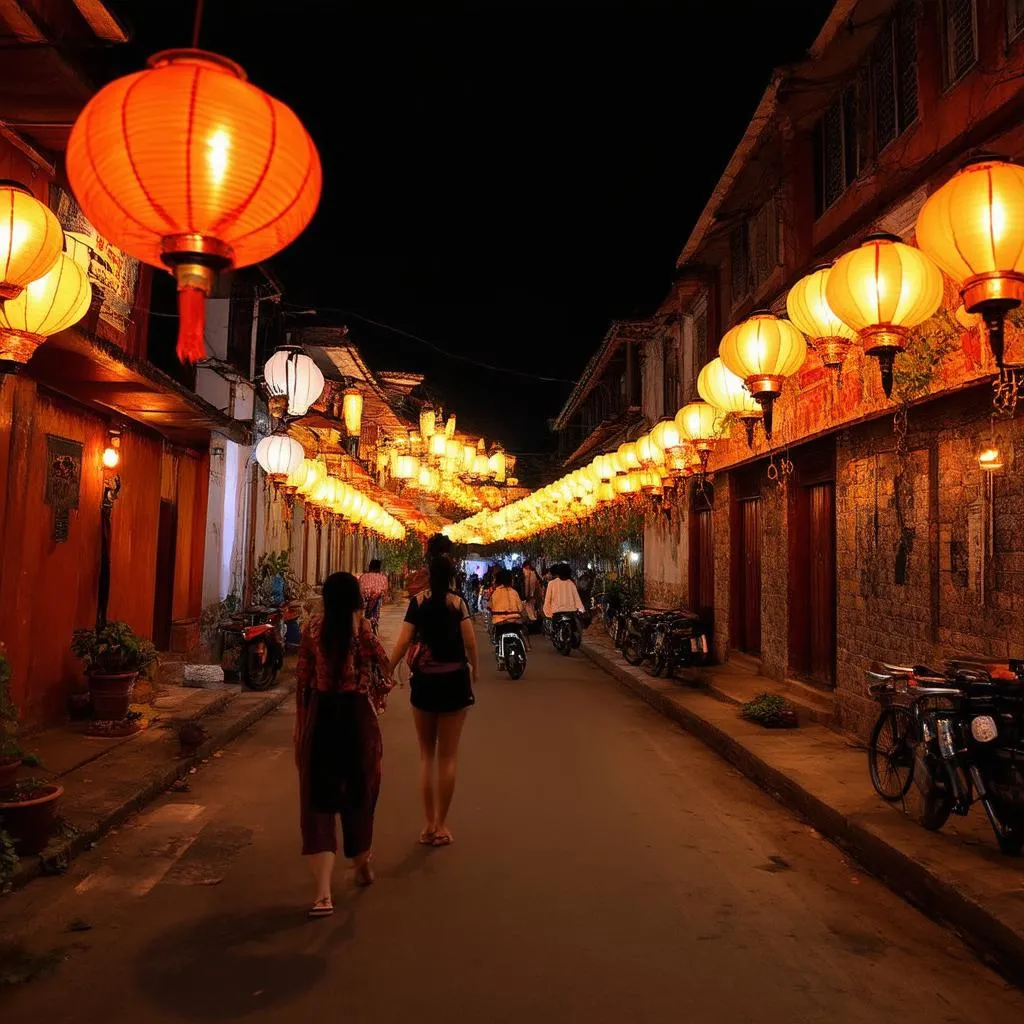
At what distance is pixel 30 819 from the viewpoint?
17.8 feet

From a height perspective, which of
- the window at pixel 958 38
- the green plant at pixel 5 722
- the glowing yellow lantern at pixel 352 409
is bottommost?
the green plant at pixel 5 722

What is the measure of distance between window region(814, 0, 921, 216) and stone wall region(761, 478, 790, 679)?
4281 mm

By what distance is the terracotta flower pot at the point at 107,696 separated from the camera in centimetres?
931

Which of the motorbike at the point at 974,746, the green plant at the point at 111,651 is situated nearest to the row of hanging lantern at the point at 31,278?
the green plant at the point at 111,651

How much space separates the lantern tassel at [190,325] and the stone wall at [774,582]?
9951mm

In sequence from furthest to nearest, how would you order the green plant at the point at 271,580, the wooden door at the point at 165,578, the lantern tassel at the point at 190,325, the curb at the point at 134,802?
the green plant at the point at 271,580, the wooden door at the point at 165,578, the curb at the point at 134,802, the lantern tassel at the point at 190,325

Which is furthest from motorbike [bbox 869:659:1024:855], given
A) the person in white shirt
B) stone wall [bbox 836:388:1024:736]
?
the person in white shirt

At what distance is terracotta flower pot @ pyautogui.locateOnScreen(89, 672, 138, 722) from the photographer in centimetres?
931

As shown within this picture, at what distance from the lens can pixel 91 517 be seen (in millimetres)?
10625

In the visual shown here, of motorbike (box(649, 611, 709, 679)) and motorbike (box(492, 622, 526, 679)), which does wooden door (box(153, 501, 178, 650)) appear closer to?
motorbike (box(492, 622, 526, 679))

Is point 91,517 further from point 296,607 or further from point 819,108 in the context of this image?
point 819,108

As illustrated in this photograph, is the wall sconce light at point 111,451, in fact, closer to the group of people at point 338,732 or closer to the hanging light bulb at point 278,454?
the hanging light bulb at point 278,454

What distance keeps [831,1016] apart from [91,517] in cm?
997

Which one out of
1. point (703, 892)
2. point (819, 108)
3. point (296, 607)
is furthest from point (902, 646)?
point (296, 607)
